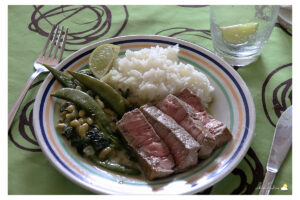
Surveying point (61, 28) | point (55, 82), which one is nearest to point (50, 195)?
point (55, 82)

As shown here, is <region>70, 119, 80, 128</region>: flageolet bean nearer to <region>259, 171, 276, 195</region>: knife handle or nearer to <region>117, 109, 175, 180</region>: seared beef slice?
<region>117, 109, 175, 180</region>: seared beef slice

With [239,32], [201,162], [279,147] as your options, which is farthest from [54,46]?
[279,147]

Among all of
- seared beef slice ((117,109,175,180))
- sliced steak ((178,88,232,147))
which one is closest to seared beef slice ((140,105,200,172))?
seared beef slice ((117,109,175,180))

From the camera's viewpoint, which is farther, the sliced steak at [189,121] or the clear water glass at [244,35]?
the clear water glass at [244,35]

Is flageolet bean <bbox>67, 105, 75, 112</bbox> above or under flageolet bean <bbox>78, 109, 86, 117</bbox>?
above

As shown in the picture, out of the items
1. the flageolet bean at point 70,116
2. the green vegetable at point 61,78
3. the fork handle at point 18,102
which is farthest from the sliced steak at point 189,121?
the fork handle at point 18,102

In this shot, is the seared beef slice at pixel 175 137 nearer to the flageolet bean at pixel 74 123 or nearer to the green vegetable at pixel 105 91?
the green vegetable at pixel 105 91

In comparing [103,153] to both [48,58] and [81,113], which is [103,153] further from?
[48,58]

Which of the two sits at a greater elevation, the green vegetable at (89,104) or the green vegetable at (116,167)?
the green vegetable at (89,104)
